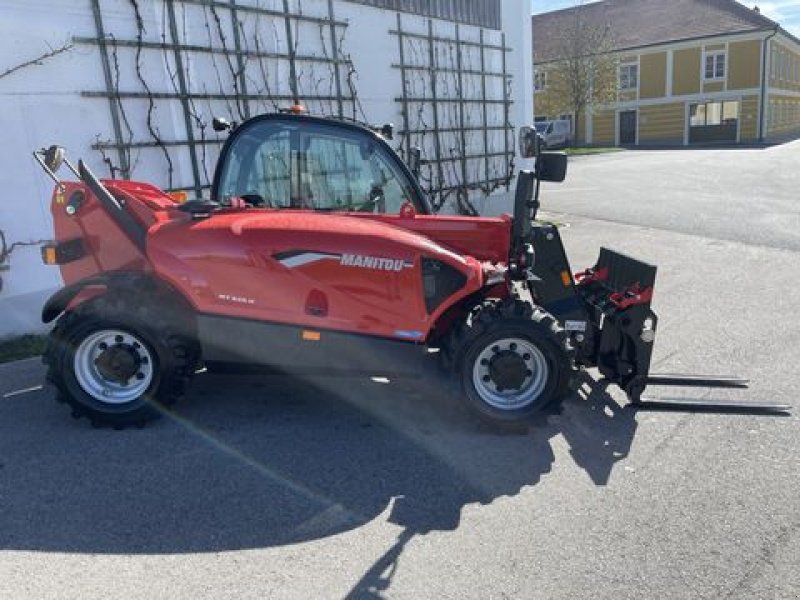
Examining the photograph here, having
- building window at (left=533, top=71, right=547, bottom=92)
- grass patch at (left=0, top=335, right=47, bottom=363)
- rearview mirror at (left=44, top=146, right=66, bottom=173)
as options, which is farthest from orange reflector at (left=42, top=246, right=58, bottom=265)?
building window at (left=533, top=71, right=547, bottom=92)

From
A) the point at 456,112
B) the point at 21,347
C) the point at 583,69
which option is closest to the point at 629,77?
the point at 583,69

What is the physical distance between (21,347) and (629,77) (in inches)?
1779

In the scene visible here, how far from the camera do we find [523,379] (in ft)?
13.3

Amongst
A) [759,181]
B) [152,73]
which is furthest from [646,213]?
[152,73]

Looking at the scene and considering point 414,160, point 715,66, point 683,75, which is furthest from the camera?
point 683,75

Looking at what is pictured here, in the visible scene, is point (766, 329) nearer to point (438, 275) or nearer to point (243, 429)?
point (438, 275)

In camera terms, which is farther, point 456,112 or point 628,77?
point 628,77

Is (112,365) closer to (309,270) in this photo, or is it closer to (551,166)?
(309,270)

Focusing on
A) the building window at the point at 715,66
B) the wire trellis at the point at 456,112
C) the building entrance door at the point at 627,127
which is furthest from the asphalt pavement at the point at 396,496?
the building entrance door at the point at 627,127

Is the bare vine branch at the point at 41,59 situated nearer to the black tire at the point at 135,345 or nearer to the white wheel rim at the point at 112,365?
the black tire at the point at 135,345

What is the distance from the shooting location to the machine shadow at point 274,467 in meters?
3.12

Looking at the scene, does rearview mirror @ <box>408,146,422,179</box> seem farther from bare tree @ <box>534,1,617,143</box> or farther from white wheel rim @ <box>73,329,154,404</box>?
bare tree @ <box>534,1,617,143</box>

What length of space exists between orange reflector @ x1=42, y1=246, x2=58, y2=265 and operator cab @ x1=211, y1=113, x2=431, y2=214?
3.72ft

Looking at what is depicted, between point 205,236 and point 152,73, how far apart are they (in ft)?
12.5
